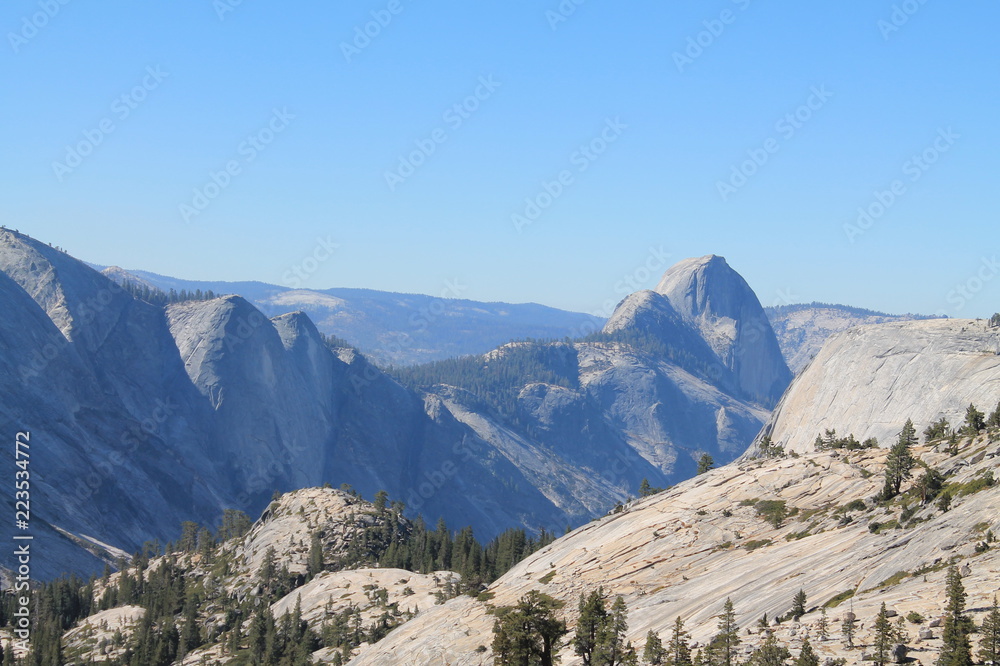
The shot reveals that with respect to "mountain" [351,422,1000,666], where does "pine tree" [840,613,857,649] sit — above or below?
below

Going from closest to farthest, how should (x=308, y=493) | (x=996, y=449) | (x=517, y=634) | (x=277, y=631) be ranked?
(x=517, y=634)
(x=996, y=449)
(x=277, y=631)
(x=308, y=493)

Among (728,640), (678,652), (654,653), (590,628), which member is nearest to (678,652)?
(678,652)

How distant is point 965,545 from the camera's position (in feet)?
233

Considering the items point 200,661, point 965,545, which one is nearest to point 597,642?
point 965,545

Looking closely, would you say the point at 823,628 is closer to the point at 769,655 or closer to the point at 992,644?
the point at 769,655

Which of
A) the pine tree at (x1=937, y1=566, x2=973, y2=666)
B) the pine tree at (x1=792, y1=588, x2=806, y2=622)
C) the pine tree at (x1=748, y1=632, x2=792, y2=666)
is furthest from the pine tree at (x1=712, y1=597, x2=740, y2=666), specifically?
the pine tree at (x1=937, y1=566, x2=973, y2=666)

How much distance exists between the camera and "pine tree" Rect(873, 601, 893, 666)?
56.7 metres

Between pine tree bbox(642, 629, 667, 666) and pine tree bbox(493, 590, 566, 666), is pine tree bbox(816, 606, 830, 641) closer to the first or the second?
pine tree bbox(642, 629, 667, 666)

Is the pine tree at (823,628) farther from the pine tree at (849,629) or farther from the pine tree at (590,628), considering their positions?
the pine tree at (590,628)

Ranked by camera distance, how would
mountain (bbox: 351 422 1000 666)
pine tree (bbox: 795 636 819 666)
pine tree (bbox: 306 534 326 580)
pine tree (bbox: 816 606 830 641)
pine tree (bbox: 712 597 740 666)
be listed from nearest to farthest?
1. pine tree (bbox: 795 636 819 666)
2. pine tree (bbox: 816 606 830 641)
3. pine tree (bbox: 712 597 740 666)
4. mountain (bbox: 351 422 1000 666)
5. pine tree (bbox: 306 534 326 580)

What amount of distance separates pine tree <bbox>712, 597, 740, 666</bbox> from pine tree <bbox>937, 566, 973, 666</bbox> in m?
13.3

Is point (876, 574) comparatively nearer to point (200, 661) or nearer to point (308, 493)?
point (200, 661)

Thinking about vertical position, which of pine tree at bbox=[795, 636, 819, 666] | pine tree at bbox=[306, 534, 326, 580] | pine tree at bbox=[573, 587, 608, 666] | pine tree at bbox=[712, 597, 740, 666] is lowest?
pine tree at bbox=[795, 636, 819, 666]

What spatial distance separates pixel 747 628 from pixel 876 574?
450 inches
